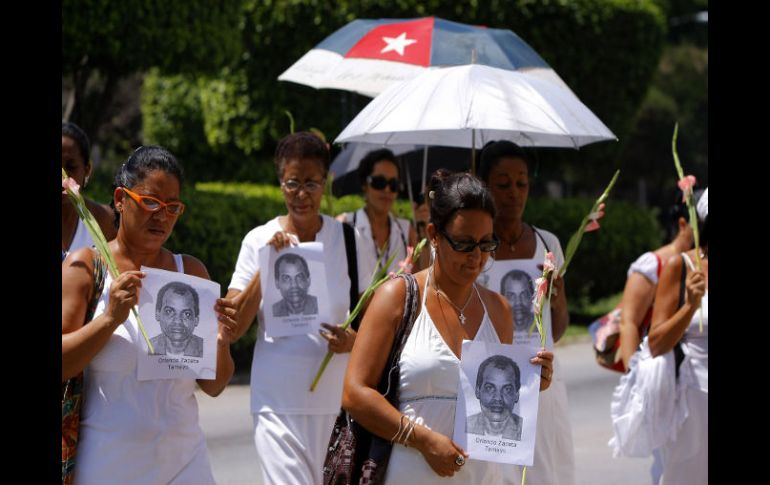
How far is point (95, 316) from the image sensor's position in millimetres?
3828

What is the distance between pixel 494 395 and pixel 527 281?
1.76m

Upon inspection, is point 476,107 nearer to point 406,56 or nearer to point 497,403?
point 406,56

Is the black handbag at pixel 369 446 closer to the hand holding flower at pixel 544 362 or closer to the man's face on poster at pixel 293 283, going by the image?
the hand holding flower at pixel 544 362

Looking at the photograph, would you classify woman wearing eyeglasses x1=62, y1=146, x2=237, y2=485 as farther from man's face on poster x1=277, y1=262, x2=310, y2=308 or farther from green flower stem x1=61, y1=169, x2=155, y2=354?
man's face on poster x1=277, y1=262, x2=310, y2=308

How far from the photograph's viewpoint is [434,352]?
12.5ft

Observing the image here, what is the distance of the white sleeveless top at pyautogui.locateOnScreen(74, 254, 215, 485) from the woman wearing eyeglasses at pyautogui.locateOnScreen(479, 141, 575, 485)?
6.28 ft

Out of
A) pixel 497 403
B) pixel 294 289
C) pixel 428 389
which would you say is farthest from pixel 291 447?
pixel 497 403

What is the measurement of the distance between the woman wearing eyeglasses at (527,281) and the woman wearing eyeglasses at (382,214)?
4.25 ft

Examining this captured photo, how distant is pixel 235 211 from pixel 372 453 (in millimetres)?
9385

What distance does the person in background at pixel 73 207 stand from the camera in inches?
220

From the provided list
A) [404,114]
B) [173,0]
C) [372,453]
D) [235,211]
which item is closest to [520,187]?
[404,114]

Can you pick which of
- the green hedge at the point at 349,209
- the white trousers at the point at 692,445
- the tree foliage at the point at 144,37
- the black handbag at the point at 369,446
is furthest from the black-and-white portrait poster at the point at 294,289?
the tree foliage at the point at 144,37

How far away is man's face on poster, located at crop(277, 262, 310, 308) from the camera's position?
5.29 meters

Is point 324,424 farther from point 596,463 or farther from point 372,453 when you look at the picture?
point 596,463
